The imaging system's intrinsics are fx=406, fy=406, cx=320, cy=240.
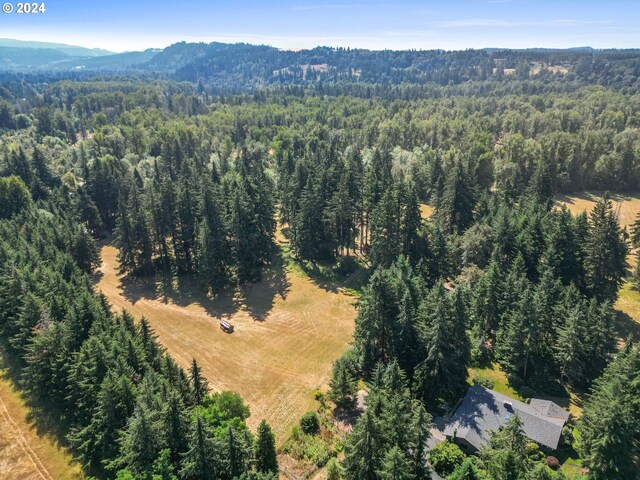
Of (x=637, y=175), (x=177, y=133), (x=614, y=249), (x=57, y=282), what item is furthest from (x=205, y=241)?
(x=637, y=175)

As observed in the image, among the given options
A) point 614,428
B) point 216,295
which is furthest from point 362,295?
point 614,428

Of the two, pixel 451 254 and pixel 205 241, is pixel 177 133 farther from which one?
pixel 451 254

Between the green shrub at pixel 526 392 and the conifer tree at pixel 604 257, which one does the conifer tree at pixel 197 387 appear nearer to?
the green shrub at pixel 526 392

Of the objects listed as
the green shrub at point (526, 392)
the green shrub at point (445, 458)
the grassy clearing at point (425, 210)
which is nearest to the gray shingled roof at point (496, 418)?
the green shrub at point (445, 458)

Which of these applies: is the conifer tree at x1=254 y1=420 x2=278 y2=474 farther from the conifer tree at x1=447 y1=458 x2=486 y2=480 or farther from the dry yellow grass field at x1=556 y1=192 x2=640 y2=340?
the dry yellow grass field at x1=556 y1=192 x2=640 y2=340

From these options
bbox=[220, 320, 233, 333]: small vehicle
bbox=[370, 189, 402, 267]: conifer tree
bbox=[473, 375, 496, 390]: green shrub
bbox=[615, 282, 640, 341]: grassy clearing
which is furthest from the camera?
bbox=[370, 189, 402, 267]: conifer tree

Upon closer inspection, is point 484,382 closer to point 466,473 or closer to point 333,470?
point 466,473

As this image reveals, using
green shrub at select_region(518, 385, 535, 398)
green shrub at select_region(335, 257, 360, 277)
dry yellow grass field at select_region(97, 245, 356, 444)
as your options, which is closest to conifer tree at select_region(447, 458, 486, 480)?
dry yellow grass field at select_region(97, 245, 356, 444)
